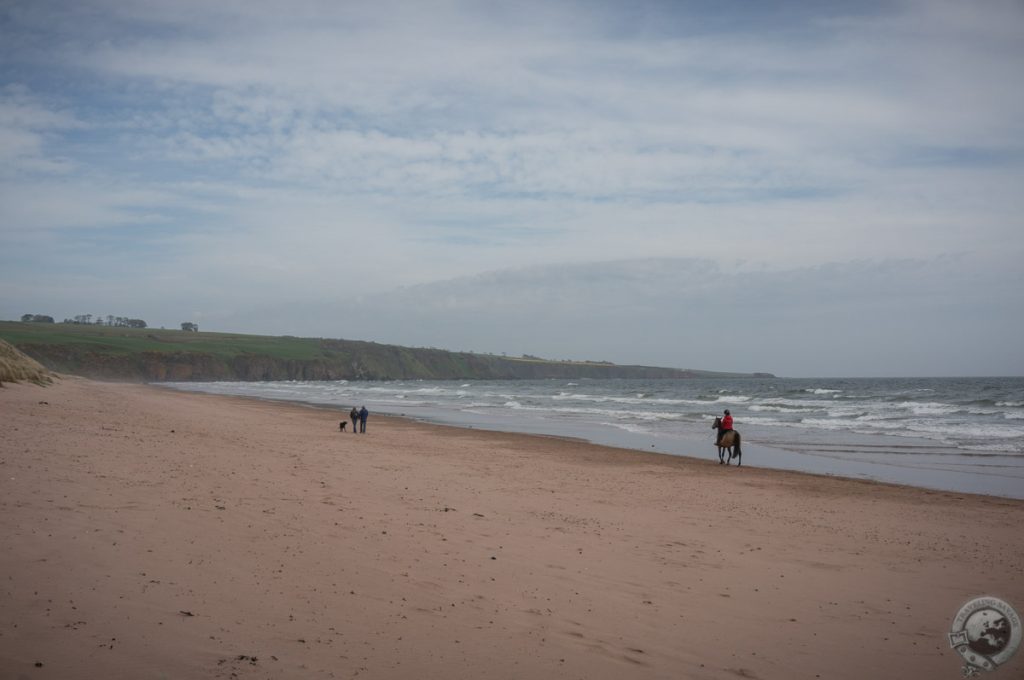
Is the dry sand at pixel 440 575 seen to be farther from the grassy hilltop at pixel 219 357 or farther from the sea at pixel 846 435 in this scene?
the grassy hilltop at pixel 219 357

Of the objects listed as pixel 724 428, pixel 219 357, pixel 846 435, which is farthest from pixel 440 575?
pixel 219 357

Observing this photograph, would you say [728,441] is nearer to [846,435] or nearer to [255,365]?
[846,435]

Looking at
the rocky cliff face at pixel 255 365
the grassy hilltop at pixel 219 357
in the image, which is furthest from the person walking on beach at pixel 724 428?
the rocky cliff face at pixel 255 365

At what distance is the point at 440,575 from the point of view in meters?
6.61

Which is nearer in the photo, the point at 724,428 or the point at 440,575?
the point at 440,575

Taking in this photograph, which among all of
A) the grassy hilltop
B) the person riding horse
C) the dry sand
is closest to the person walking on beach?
the person riding horse

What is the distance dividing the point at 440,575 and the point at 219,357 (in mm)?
135223

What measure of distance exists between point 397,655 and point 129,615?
1.91 m

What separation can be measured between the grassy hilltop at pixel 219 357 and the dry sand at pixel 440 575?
3683 inches

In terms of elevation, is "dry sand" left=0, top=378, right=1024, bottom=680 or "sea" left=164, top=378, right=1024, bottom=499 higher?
"dry sand" left=0, top=378, right=1024, bottom=680

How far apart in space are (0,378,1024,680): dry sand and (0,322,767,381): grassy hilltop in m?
93.5

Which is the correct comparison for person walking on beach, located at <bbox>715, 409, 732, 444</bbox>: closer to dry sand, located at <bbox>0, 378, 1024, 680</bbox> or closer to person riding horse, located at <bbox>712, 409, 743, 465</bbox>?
person riding horse, located at <bbox>712, 409, 743, 465</bbox>

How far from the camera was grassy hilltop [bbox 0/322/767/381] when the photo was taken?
9962 centimetres

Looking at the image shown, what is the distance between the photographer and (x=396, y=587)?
6.07 metres
